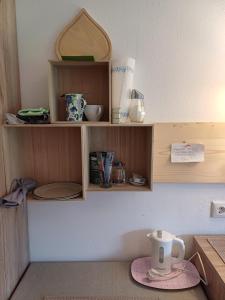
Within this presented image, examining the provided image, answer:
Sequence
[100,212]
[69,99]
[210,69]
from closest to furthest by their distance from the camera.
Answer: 1. [69,99]
2. [210,69]
3. [100,212]

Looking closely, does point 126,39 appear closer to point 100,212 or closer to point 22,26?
point 22,26

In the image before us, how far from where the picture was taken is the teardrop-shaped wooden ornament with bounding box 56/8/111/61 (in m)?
1.09

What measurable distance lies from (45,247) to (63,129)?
64 cm

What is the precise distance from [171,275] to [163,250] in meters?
0.13

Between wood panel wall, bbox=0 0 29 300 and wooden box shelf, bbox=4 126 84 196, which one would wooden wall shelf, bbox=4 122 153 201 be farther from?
wood panel wall, bbox=0 0 29 300

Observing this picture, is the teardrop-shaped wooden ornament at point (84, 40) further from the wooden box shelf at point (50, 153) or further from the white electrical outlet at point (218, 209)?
the white electrical outlet at point (218, 209)

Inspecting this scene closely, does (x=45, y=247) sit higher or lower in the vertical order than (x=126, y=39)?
lower

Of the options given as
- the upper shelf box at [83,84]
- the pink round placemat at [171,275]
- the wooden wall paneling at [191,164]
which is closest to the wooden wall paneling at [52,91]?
the upper shelf box at [83,84]

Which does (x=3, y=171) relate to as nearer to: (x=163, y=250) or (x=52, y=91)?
(x=52, y=91)

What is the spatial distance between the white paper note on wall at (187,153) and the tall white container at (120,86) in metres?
0.32

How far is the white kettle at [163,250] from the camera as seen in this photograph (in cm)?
109

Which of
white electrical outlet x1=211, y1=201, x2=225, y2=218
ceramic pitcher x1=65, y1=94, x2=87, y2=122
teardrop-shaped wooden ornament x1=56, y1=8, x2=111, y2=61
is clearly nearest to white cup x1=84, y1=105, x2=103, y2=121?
ceramic pitcher x1=65, y1=94, x2=87, y2=122

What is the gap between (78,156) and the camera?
1.18 metres

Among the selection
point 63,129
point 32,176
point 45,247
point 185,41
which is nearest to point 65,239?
point 45,247
